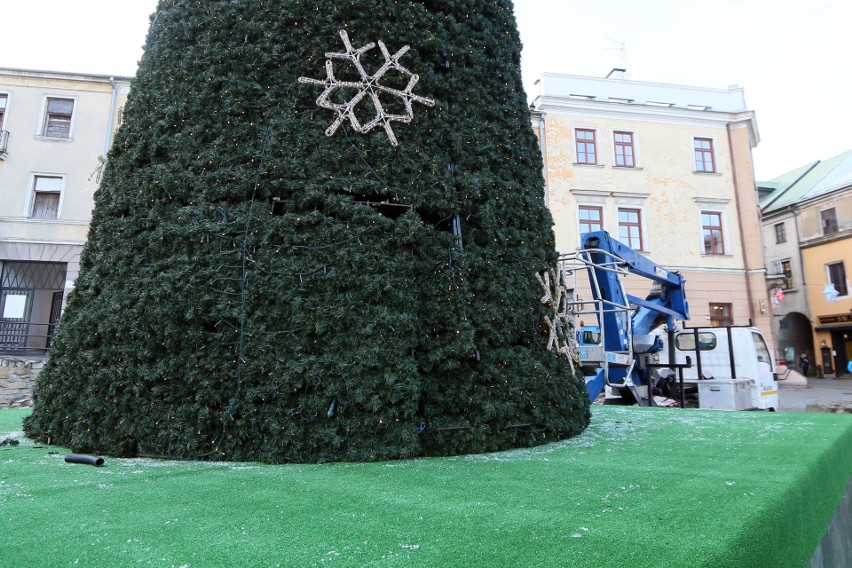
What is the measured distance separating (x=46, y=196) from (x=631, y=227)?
71.6ft

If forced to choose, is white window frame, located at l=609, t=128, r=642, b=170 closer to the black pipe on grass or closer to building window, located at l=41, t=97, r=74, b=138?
building window, located at l=41, t=97, r=74, b=138

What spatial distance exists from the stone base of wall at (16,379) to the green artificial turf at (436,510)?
10859mm

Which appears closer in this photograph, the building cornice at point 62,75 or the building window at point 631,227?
the building cornice at point 62,75

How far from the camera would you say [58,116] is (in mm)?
18453

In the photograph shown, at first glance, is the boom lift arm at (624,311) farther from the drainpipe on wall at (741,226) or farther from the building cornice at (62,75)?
the building cornice at (62,75)

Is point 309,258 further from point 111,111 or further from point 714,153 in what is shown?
point 714,153

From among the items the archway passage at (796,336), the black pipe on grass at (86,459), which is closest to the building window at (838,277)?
the archway passage at (796,336)

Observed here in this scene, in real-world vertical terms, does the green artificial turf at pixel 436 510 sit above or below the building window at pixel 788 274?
below

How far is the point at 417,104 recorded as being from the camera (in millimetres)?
4746

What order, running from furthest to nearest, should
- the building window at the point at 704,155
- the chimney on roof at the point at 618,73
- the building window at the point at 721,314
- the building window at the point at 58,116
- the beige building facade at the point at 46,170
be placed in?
the chimney on roof at the point at 618,73 < the building window at the point at 704,155 < the building window at the point at 721,314 < the building window at the point at 58,116 < the beige building facade at the point at 46,170

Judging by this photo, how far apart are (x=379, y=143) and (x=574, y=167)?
60.8ft

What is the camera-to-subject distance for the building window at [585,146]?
21.8 meters

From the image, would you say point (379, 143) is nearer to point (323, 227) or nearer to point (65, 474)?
point (323, 227)

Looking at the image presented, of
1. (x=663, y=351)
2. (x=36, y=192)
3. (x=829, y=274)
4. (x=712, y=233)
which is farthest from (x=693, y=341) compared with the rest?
(x=829, y=274)
